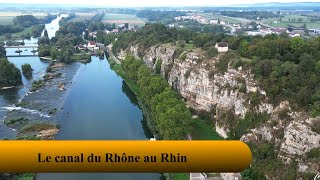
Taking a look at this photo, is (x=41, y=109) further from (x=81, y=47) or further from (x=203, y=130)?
(x=81, y=47)

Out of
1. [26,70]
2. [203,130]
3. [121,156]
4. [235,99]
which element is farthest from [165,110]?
[26,70]

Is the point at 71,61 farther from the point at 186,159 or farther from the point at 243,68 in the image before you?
the point at 186,159

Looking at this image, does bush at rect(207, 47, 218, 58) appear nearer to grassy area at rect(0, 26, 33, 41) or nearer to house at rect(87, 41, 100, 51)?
house at rect(87, 41, 100, 51)

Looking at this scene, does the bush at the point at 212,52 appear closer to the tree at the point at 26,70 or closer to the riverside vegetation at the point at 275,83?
the riverside vegetation at the point at 275,83

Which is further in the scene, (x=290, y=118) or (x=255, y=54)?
(x=255, y=54)

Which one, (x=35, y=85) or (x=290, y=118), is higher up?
(x=290, y=118)

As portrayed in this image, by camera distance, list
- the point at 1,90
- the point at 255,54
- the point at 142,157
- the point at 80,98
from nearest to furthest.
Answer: the point at 142,157, the point at 255,54, the point at 80,98, the point at 1,90

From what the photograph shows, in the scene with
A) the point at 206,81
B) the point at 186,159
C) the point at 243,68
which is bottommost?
the point at 206,81

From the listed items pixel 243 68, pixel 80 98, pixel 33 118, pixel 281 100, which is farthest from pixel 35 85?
pixel 281 100
